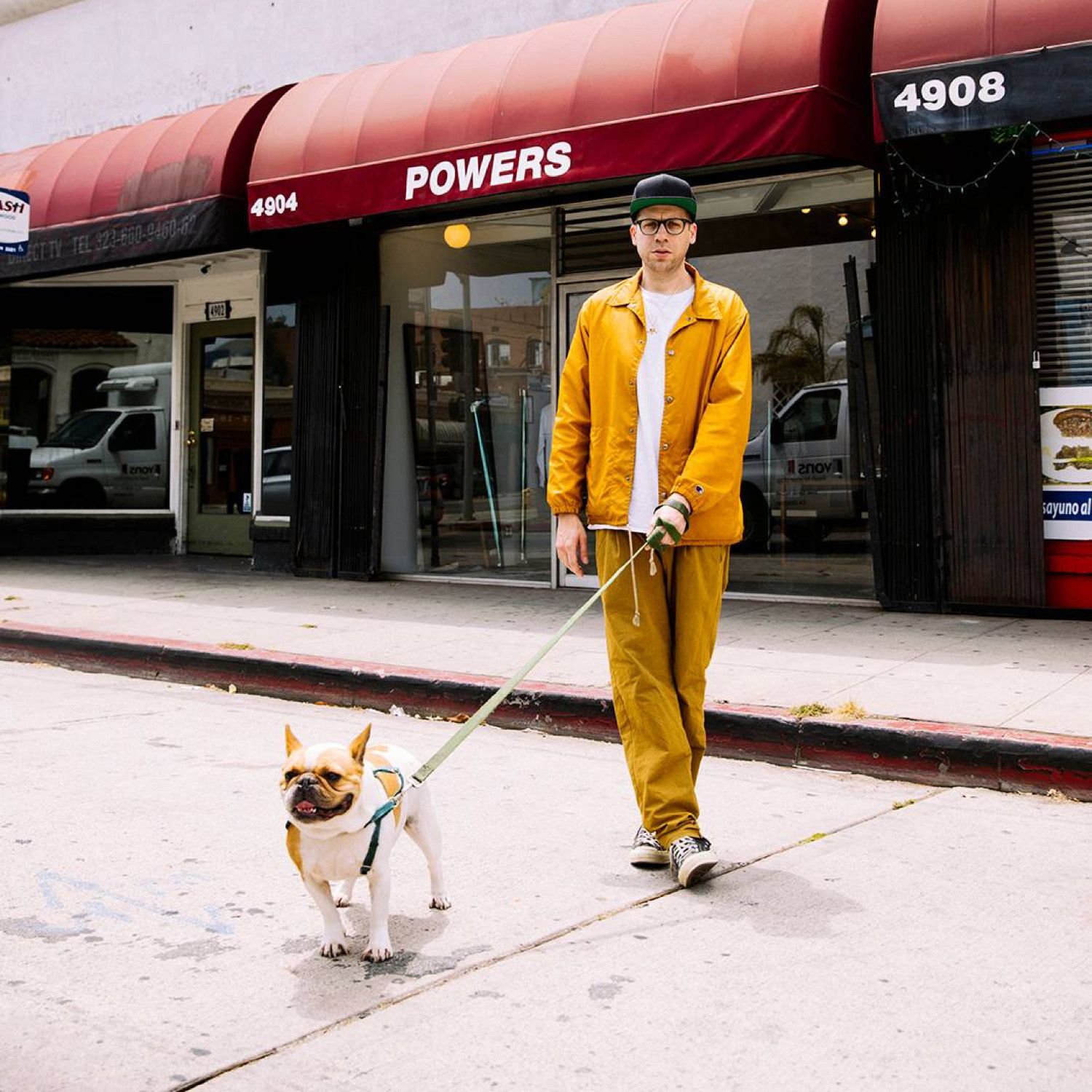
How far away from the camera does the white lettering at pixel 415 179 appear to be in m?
9.48

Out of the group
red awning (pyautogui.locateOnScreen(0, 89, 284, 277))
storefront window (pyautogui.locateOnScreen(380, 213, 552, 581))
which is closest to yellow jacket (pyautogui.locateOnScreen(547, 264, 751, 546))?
storefront window (pyautogui.locateOnScreen(380, 213, 552, 581))

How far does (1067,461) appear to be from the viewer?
8547 millimetres

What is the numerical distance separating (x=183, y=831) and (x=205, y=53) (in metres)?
10.6

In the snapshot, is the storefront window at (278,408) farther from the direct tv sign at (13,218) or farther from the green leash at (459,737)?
the green leash at (459,737)

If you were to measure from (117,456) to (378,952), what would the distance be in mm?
12608

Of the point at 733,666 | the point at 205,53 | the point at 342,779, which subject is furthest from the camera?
the point at 205,53

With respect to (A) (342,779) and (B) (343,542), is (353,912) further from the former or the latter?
(B) (343,542)

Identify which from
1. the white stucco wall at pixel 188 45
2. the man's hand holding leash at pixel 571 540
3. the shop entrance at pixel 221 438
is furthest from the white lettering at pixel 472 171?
the man's hand holding leash at pixel 571 540

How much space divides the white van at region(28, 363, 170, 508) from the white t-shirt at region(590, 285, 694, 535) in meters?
11.6

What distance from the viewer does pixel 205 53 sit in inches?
514

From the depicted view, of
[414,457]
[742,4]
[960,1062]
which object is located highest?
[742,4]

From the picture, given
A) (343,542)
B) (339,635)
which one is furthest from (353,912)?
(343,542)

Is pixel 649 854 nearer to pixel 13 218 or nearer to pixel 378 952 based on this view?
pixel 378 952

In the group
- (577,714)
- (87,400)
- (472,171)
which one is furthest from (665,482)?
(87,400)
